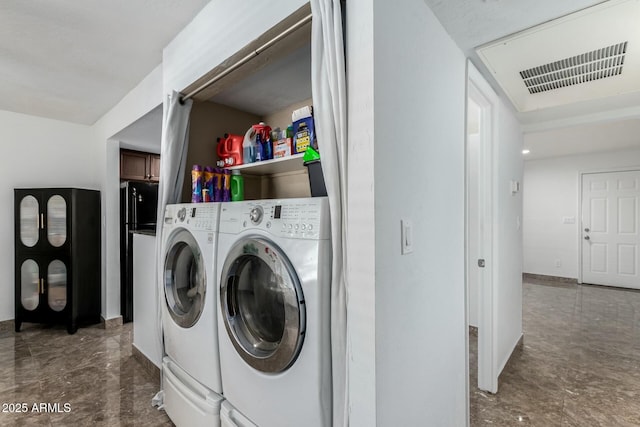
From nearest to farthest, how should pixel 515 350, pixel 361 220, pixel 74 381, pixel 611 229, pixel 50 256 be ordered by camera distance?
pixel 361 220
pixel 74 381
pixel 515 350
pixel 50 256
pixel 611 229

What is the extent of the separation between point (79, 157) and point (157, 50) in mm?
2438

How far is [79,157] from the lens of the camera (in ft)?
11.7

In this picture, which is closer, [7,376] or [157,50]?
[157,50]

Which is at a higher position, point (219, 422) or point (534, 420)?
point (219, 422)

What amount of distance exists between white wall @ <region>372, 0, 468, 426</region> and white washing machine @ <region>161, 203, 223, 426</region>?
34.2 inches

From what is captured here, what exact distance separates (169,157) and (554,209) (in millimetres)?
6294

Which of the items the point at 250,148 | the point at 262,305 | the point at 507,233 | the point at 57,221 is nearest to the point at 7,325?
the point at 57,221

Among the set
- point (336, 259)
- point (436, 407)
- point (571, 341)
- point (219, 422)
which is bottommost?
point (571, 341)

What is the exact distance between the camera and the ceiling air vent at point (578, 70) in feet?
5.12

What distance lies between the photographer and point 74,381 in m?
2.14

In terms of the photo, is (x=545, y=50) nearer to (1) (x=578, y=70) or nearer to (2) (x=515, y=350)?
(1) (x=578, y=70)

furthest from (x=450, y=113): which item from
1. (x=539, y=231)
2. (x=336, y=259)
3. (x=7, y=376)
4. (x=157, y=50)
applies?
(x=539, y=231)

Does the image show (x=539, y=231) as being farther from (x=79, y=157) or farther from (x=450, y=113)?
(x=79, y=157)

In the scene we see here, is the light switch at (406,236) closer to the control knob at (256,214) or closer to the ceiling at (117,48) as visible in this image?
the control knob at (256,214)
